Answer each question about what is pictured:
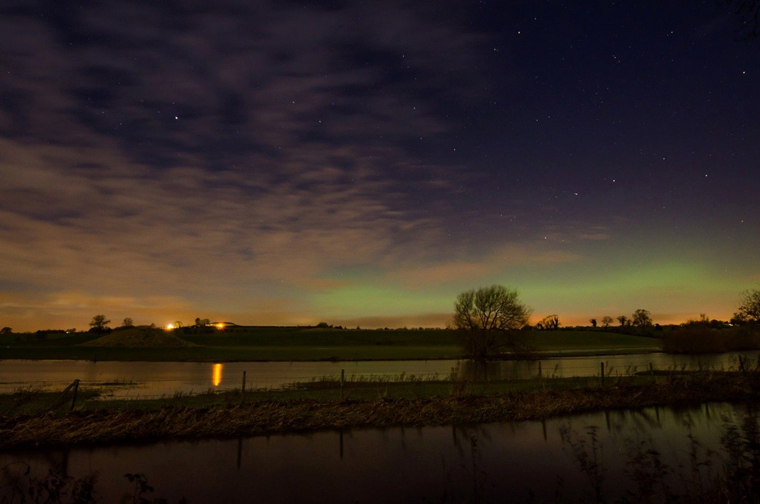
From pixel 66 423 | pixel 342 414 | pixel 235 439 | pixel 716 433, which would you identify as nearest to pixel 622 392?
pixel 716 433

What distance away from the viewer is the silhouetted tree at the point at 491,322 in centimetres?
7988

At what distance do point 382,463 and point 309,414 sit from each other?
6871 mm

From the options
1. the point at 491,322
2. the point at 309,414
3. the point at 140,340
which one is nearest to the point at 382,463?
the point at 309,414

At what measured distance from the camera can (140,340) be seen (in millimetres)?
120062

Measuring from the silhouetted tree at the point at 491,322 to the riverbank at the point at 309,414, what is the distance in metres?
52.7

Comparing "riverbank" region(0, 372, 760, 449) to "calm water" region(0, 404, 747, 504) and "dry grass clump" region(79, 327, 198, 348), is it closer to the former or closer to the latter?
"calm water" region(0, 404, 747, 504)

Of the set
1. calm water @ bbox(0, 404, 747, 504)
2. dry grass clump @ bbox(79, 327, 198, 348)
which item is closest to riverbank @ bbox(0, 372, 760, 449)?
calm water @ bbox(0, 404, 747, 504)

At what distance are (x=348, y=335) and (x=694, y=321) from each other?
87.2m

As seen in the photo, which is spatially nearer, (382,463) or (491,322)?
(382,463)

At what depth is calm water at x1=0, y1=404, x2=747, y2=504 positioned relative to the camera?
472 inches

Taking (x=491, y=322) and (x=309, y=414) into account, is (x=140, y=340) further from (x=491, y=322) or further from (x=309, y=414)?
(x=309, y=414)

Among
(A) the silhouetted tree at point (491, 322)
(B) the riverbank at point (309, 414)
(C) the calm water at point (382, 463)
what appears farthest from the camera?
(A) the silhouetted tree at point (491, 322)

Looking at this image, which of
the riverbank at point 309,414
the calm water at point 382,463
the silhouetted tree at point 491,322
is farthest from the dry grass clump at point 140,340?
the calm water at point 382,463

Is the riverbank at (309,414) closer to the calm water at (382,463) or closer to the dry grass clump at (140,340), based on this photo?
the calm water at (382,463)
